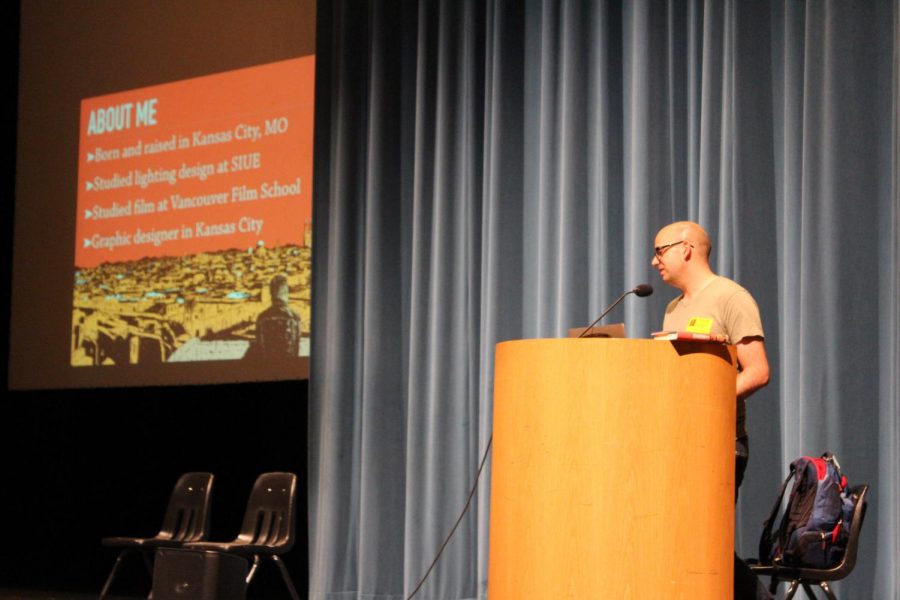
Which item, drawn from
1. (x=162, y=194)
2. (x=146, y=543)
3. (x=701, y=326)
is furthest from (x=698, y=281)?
(x=162, y=194)

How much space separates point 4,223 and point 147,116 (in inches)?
58.5

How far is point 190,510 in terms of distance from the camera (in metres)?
5.61

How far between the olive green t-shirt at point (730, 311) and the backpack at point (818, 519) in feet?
0.81

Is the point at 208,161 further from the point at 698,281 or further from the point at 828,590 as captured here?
the point at 828,590

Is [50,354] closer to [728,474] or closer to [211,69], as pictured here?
[211,69]

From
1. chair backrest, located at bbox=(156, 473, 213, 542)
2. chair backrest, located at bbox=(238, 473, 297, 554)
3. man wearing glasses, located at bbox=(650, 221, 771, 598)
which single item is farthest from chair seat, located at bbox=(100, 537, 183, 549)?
man wearing glasses, located at bbox=(650, 221, 771, 598)

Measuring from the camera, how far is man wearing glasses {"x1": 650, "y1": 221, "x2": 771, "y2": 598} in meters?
3.32

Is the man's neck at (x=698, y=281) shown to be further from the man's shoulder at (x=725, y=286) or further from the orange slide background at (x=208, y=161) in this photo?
the orange slide background at (x=208, y=161)

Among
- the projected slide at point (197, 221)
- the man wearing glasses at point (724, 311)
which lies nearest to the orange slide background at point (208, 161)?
the projected slide at point (197, 221)

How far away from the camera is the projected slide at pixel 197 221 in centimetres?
616

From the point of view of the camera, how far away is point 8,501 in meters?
7.48

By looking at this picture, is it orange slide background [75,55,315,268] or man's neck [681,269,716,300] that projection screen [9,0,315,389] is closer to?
orange slide background [75,55,315,268]

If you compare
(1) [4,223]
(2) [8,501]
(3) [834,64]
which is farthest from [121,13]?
(3) [834,64]

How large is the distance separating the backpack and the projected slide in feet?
10.9
